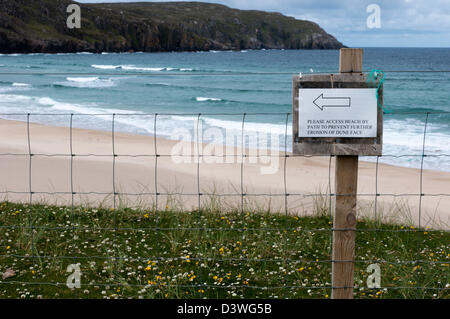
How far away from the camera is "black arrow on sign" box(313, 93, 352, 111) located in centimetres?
317

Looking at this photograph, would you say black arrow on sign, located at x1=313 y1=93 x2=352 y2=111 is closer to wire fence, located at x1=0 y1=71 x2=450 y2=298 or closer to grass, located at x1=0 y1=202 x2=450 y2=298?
wire fence, located at x1=0 y1=71 x2=450 y2=298

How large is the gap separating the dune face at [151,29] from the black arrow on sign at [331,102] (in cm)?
9392

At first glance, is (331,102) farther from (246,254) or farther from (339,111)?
(246,254)

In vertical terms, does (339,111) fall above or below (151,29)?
below

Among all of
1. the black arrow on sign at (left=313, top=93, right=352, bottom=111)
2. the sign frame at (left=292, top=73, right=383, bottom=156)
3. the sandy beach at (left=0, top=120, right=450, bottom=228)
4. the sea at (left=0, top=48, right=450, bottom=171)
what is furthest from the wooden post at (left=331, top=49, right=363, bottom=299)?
the sea at (left=0, top=48, right=450, bottom=171)

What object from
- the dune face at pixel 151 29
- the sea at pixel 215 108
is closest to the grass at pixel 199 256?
the sea at pixel 215 108

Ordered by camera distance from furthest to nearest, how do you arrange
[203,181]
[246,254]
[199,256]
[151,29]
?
1. [151,29]
2. [203,181]
3. [246,254]
4. [199,256]

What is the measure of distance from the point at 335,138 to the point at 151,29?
113071mm

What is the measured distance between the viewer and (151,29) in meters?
112

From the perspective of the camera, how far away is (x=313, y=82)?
10.4 ft

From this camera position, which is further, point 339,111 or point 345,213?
point 345,213

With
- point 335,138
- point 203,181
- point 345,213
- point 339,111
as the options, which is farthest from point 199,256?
point 203,181

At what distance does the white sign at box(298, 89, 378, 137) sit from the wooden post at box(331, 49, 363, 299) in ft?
0.55
